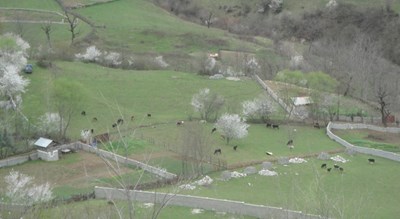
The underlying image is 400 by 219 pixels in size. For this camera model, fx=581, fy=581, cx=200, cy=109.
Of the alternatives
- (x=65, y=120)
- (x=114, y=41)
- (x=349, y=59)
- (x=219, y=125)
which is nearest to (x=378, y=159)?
(x=219, y=125)

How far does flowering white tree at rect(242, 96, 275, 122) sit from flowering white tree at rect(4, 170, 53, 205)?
29353 millimetres

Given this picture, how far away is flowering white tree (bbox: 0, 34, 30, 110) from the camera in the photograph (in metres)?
63.9

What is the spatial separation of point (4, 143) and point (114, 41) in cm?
5872

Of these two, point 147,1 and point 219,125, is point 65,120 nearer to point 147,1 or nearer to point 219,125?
point 219,125

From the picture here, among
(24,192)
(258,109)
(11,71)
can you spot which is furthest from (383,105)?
(24,192)

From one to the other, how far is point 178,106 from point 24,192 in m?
33.1

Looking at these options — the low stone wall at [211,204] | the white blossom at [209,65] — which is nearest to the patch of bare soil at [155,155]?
the low stone wall at [211,204]

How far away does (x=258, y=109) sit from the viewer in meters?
66.9

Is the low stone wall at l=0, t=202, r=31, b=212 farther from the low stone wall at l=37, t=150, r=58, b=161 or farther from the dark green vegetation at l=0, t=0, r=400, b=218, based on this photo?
the low stone wall at l=37, t=150, r=58, b=161

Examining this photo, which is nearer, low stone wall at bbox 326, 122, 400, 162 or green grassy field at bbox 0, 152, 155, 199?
green grassy field at bbox 0, 152, 155, 199

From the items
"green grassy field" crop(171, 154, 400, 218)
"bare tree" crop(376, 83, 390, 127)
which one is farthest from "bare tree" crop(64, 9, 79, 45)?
"green grassy field" crop(171, 154, 400, 218)

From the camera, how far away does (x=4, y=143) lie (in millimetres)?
53469

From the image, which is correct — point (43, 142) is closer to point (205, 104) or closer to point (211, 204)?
point (205, 104)

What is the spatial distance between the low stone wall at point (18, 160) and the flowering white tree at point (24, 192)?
585 cm
